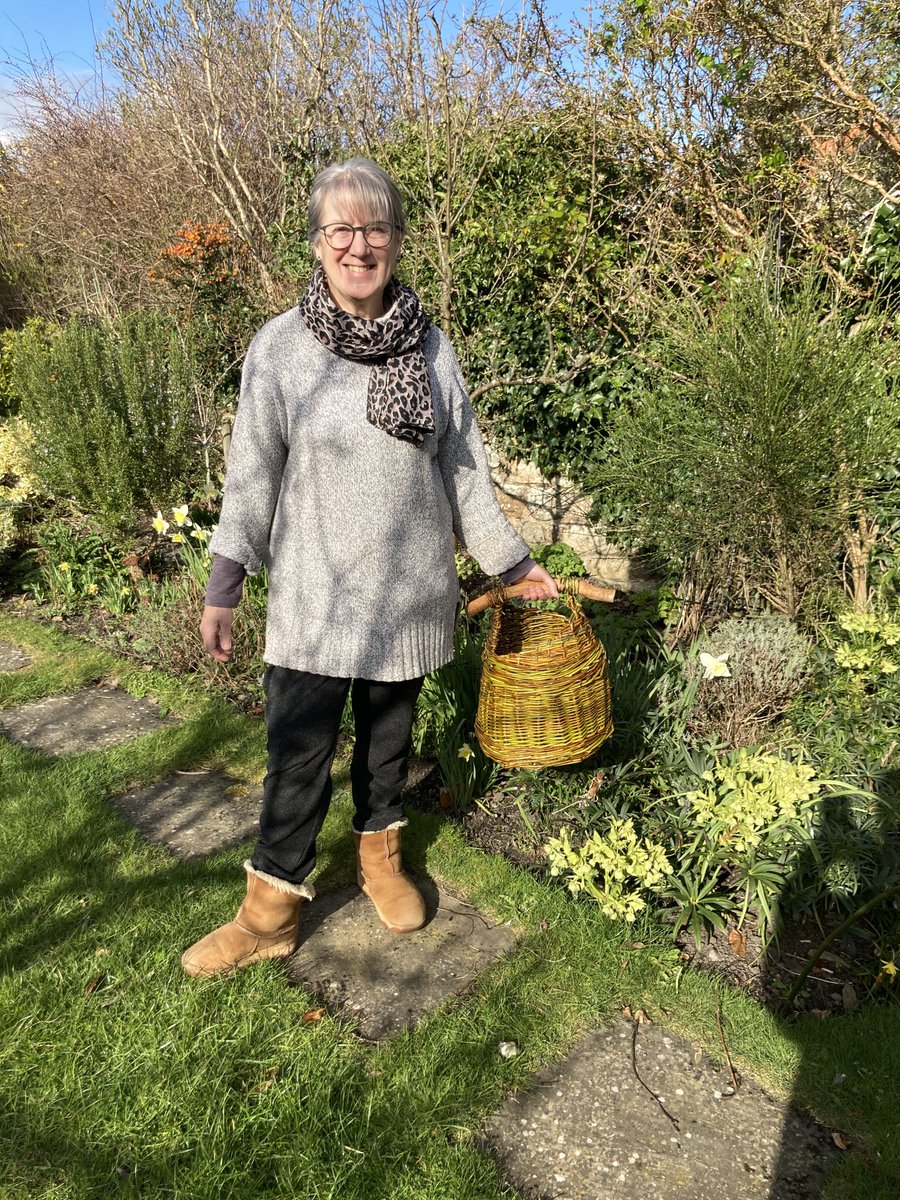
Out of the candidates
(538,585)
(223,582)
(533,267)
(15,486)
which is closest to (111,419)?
(15,486)

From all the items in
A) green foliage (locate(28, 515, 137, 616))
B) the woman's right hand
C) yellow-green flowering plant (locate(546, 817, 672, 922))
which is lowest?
yellow-green flowering plant (locate(546, 817, 672, 922))

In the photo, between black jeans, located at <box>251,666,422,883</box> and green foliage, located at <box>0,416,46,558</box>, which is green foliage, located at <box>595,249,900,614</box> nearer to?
black jeans, located at <box>251,666,422,883</box>

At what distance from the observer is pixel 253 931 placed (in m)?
2.12

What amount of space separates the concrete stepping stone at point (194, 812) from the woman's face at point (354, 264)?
1.85m

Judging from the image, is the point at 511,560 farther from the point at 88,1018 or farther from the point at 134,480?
the point at 134,480

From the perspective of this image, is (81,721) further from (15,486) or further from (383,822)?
(15,486)

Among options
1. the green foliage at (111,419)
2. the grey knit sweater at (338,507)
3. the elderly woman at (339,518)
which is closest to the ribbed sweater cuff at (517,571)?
the elderly woman at (339,518)

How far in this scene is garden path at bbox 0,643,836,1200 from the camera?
161 cm

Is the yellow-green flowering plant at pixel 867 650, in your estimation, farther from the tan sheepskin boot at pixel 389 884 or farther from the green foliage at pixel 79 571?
the green foliage at pixel 79 571

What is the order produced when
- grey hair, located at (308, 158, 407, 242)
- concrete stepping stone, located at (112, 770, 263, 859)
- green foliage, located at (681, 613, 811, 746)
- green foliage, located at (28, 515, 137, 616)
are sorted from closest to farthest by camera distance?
1. grey hair, located at (308, 158, 407, 242)
2. concrete stepping stone, located at (112, 770, 263, 859)
3. green foliage, located at (681, 613, 811, 746)
4. green foliage, located at (28, 515, 137, 616)

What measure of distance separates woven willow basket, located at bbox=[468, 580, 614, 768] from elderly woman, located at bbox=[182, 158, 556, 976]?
158mm

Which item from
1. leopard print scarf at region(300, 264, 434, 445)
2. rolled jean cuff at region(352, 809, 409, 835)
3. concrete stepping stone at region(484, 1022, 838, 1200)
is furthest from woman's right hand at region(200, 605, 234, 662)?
concrete stepping stone at region(484, 1022, 838, 1200)

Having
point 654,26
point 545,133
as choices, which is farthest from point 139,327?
point 654,26

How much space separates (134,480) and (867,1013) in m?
4.54
